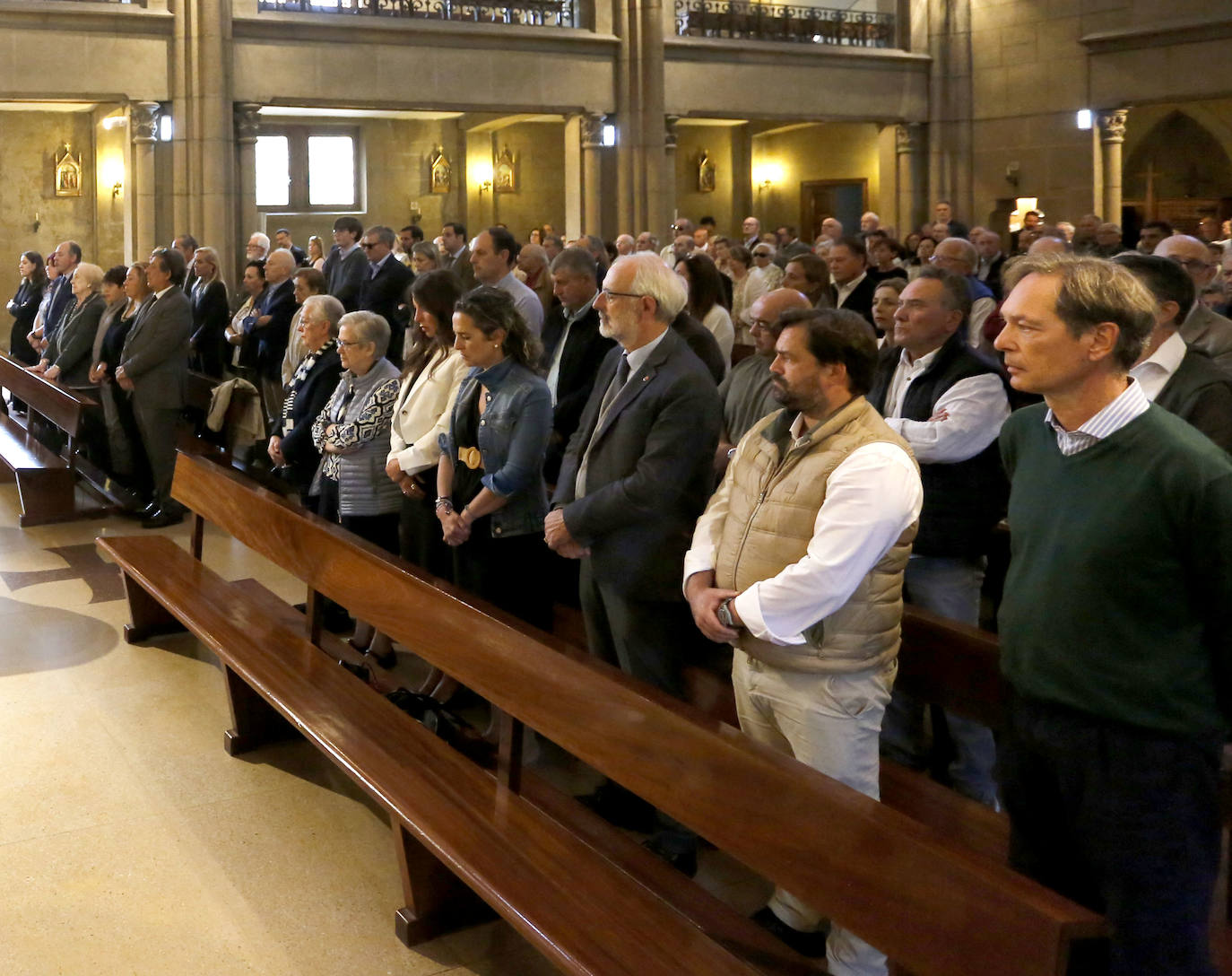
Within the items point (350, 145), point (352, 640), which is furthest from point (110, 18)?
point (352, 640)

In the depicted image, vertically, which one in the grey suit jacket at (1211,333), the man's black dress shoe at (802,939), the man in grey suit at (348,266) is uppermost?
the man in grey suit at (348,266)

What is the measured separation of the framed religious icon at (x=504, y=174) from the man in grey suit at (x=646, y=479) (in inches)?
759

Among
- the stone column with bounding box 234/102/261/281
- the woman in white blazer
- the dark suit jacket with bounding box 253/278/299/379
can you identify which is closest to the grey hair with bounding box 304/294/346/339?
the woman in white blazer

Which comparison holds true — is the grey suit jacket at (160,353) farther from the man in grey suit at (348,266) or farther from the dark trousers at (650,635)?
the dark trousers at (650,635)

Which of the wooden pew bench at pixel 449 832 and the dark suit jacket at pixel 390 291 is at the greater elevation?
the dark suit jacket at pixel 390 291

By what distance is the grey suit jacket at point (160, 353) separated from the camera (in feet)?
27.0

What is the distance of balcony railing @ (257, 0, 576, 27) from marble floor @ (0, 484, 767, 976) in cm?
1216

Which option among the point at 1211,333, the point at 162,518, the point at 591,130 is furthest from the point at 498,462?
the point at 591,130

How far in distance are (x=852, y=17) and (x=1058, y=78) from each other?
3.30 m

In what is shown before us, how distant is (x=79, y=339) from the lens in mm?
9336

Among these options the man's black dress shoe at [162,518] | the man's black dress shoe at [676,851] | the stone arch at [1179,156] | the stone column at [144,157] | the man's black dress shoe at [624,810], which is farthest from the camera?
the stone arch at [1179,156]

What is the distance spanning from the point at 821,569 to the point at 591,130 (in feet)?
51.7

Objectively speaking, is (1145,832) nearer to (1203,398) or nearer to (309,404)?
(1203,398)

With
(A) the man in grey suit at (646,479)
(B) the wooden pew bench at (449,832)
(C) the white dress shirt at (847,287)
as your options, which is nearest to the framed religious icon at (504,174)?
(C) the white dress shirt at (847,287)
